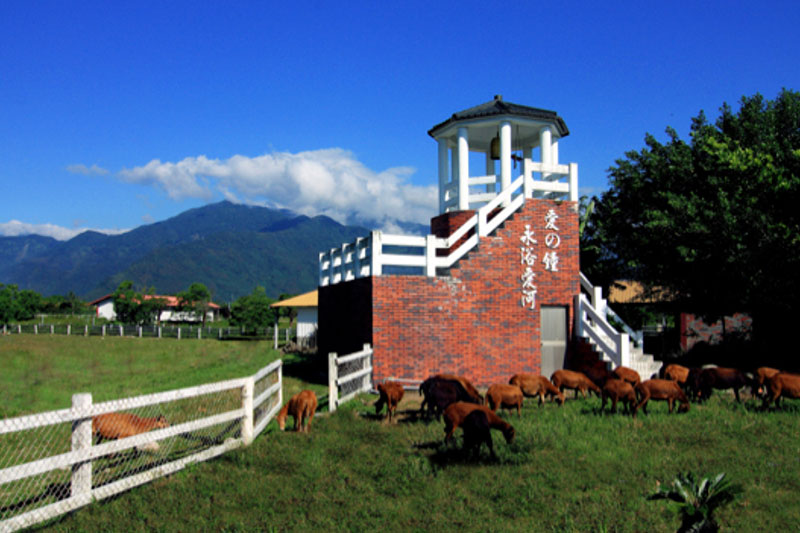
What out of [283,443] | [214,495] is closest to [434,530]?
[214,495]

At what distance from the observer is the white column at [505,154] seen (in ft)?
59.7

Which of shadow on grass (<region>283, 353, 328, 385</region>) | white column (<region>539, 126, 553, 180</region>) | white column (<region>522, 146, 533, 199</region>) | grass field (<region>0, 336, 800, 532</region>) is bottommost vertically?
shadow on grass (<region>283, 353, 328, 385</region>)

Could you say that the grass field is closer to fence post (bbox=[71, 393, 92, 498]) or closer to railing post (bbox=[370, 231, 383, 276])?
fence post (bbox=[71, 393, 92, 498])

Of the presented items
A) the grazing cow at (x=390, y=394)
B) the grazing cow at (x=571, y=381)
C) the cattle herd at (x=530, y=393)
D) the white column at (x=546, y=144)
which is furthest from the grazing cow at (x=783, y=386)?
the white column at (x=546, y=144)

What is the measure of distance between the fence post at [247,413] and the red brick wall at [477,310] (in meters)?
6.65

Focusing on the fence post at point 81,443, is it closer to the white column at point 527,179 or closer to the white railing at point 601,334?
the white railing at point 601,334

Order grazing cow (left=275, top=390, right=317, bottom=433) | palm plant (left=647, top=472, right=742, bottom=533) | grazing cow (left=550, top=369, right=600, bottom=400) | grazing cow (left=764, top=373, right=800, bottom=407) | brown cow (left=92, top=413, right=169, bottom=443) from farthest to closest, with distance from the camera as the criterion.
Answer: grazing cow (left=550, top=369, right=600, bottom=400)
grazing cow (left=764, top=373, right=800, bottom=407)
grazing cow (left=275, top=390, right=317, bottom=433)
brown cow (left=92, top=413, right=169, bottom=443)
palm plant (left=647, top=472, right=742, bottom=533)

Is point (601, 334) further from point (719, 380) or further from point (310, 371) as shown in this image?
point (310, 371)

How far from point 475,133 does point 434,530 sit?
16.2 metres

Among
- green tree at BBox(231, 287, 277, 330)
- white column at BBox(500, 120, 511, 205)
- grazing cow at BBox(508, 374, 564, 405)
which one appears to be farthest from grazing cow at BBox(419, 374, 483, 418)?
green tree at BBox(231, 287, 277, 330)

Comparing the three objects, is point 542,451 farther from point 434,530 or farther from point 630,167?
point 630,167

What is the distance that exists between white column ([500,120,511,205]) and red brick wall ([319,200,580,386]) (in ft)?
4.47

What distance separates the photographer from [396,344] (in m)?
15.9

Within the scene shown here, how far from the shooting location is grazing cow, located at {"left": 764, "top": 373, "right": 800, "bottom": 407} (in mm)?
11789
